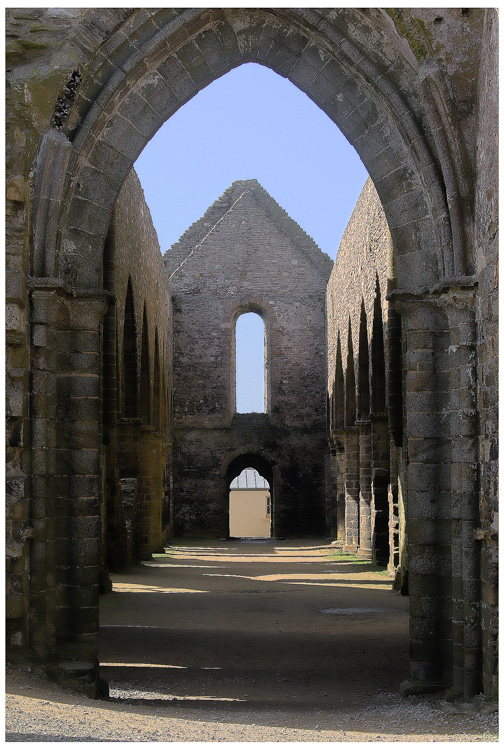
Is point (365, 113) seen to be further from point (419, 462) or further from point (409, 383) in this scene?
point (419, 462)

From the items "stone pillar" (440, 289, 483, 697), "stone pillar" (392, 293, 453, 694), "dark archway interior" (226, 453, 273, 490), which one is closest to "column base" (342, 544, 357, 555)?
"dark archway interior" (226, 453, 273, 490)

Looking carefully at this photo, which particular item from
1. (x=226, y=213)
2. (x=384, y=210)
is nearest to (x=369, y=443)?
(x=384, y=210)

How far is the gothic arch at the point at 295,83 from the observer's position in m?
5.77

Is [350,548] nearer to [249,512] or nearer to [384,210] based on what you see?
[384,210]

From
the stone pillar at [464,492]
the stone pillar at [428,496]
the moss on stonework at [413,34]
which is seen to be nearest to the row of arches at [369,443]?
the stone pillar at [428,496]

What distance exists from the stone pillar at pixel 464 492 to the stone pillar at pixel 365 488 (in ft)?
31.9

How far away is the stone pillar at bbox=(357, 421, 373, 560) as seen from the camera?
1550cm

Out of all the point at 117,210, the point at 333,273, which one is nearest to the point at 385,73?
the point at 117,210

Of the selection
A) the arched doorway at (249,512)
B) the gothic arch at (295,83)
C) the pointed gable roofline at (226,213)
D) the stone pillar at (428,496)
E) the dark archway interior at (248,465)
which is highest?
the pointed gable roofline at (226,213)

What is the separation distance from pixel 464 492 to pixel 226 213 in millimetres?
21390

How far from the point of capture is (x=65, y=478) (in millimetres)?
5859

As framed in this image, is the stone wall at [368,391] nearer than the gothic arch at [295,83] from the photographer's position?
No

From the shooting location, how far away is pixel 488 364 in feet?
17.1

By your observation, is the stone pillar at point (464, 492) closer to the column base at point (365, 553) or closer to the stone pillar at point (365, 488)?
the stone pillar at point (365, 488)
